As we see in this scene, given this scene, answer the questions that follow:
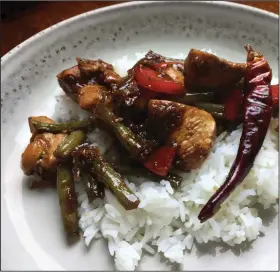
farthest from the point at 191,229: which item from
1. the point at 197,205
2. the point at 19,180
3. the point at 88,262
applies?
the point at 19,180

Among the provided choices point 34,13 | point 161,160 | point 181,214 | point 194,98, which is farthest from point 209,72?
point 34,13

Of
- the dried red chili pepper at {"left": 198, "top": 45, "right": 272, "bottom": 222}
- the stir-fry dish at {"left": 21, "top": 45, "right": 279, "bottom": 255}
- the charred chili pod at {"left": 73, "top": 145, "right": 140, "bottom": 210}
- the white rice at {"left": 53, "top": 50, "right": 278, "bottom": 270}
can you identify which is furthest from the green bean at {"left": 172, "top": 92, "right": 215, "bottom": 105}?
the charred chili pod at {"left": 73, "top": 145, "right": 140, "bottom": 210}

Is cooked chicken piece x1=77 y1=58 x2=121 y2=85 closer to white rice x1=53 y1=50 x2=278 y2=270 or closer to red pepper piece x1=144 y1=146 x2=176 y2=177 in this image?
red pepper piece x1=144 y1=146 x2=176 y2=177

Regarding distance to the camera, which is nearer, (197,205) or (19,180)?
(197,205)

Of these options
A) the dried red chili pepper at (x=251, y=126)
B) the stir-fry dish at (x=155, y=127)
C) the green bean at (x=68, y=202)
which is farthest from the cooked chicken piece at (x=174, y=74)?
the green bean at (x=68, y=202)

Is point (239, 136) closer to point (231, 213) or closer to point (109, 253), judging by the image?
point (231, 213)

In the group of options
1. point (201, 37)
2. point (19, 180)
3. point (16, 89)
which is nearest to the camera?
point (19, 180)
